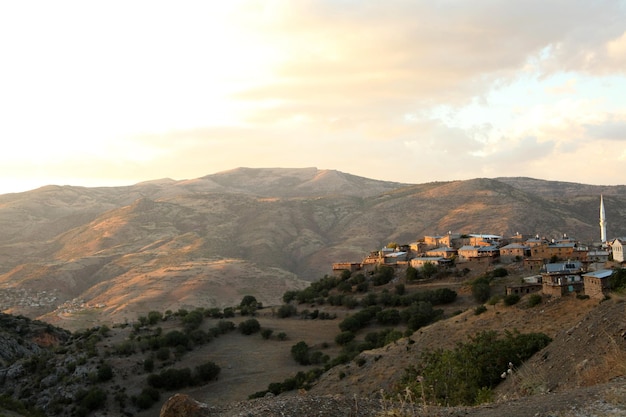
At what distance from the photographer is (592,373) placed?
34.0 feet

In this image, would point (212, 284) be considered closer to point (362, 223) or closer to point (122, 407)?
point (122, 407)

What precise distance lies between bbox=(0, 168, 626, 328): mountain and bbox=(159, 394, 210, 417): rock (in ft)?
202

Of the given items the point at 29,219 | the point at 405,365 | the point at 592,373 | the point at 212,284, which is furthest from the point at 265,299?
the point at 29,219

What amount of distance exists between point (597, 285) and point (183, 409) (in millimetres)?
21786

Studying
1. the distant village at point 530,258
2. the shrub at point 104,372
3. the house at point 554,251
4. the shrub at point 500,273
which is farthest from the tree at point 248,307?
the house at point 554,251

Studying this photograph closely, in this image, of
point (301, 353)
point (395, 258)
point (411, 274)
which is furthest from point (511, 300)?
point (395, 258)

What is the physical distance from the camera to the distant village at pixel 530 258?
27114 millimetres

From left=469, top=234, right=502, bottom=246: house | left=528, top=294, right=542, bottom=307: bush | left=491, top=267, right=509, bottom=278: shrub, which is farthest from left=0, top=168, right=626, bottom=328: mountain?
left=528, top=294, right=542, bottom=307: bush

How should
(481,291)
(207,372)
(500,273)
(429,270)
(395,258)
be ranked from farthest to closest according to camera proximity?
(395,258), (429,270), (500,273), (481,291), (207,372)

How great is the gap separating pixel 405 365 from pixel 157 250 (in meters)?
87.9

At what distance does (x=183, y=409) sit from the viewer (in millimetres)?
7594

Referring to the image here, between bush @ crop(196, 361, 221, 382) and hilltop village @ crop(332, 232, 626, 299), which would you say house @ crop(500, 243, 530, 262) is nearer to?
hilltop village @ crop(332, 232, 626, 299)

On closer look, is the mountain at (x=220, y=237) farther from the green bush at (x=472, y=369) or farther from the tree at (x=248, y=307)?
the green bush at (x=472, y=369)

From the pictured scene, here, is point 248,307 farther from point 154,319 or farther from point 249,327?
point 154,319
